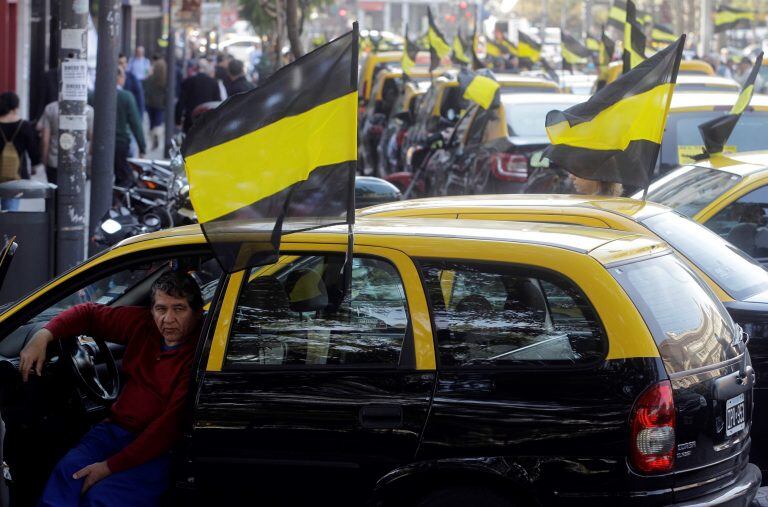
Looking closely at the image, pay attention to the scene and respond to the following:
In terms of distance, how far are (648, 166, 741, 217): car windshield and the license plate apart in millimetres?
3090

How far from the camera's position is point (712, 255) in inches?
261

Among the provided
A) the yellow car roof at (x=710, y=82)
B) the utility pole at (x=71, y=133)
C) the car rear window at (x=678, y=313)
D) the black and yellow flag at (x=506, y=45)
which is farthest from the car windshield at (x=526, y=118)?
the black and yellow flag at (x=506, y=45)

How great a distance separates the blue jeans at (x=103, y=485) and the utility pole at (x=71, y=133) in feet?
14.8

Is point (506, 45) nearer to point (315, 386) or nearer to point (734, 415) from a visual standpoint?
point (734, 415)

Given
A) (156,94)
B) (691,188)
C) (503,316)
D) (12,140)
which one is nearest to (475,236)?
(503,316)

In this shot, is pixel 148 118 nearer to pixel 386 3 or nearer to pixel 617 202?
pixel 617 202

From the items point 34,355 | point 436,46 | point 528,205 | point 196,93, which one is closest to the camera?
point 34,355

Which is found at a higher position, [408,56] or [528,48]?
[408,56]

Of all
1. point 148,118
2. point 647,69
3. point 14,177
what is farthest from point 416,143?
point 148,118

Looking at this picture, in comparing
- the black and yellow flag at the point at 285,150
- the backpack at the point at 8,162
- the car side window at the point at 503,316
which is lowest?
the backpack at the point at 8,162

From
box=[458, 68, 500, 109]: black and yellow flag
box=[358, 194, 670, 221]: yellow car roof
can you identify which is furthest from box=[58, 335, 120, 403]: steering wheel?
box=[458, 68, 500, 109]: black and yellow flag

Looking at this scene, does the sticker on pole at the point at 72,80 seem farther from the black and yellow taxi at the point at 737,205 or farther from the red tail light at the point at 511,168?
the red tail light at the point at 511,168

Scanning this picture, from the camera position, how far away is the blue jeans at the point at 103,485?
16.7 feet

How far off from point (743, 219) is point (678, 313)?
11.0ft
